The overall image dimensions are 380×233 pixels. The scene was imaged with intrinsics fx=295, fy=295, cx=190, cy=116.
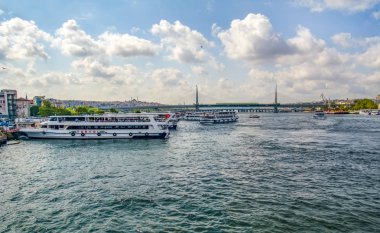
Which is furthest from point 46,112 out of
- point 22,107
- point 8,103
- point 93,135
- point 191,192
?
point 191,192

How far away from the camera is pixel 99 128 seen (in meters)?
77.1

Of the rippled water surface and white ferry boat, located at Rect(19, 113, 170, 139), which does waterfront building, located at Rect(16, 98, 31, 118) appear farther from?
the rippled water surface

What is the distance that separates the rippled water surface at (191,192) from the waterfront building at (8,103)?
103283 millimetres

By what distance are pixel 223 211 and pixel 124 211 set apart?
830 centimetres

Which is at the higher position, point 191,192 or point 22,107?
point 22,107

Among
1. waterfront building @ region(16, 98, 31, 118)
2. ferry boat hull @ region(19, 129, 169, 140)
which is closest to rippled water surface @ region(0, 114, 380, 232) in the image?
ferry boat hull @ region(19, 129, 169, 140)

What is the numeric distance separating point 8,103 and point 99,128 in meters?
90.6

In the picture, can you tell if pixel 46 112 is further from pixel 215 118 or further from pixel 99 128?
pixel 99 128

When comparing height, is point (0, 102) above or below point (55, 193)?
above

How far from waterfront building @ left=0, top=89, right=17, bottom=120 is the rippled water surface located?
103m

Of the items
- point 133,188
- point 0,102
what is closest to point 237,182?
Answer: point 133,188

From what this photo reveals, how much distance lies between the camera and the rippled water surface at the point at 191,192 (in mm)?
22281

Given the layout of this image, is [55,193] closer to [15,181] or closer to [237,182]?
[15,181]

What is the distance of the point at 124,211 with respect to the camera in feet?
81.5
